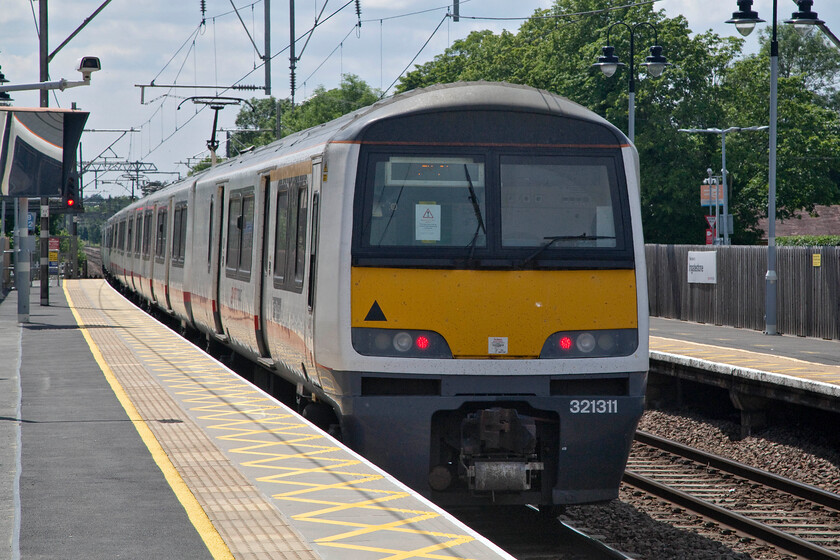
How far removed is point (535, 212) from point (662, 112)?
124 ft

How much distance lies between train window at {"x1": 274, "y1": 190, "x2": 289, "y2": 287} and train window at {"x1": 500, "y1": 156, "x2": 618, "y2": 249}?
2.78 metres

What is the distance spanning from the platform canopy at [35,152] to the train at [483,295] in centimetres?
1298

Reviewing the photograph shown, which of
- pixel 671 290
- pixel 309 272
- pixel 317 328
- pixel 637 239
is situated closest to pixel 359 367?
pixel 317 328

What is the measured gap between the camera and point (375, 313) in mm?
8250

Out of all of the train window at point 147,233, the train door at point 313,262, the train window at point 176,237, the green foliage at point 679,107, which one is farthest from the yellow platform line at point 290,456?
the green foliage at point 679,107

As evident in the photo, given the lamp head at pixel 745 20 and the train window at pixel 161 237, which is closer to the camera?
the lamp head at pixel 745 20

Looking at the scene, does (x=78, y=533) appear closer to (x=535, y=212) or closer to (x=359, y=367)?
(x=359, y=367)

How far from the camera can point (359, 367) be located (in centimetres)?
818

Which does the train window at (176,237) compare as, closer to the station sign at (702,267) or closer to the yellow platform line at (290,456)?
the yellow platform line at (290,456)

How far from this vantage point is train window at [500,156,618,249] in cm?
848

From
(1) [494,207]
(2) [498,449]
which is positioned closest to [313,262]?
(1) [494,207]

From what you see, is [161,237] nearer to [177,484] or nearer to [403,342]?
[403,342]

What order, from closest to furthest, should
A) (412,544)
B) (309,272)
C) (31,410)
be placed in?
(412,544) → (309,272) → (31,410)

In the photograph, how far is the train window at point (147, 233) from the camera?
1066 inches
